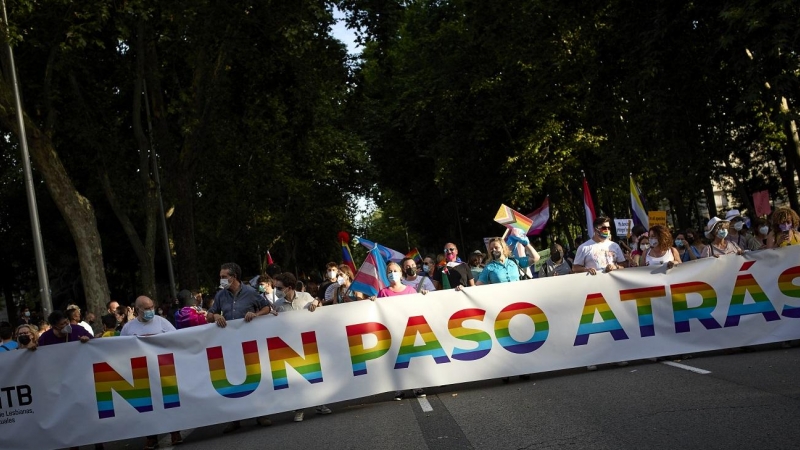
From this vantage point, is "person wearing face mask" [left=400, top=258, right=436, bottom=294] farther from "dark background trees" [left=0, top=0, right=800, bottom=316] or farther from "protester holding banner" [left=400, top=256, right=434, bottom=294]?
"dark background trees" [left=0, top=0, right=800, bottom=316]

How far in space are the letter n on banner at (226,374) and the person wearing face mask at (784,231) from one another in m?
6.41

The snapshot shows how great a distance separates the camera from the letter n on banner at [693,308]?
1302 centimetres

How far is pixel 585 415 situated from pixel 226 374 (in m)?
4.32

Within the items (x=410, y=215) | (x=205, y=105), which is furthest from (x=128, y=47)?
(x=410, y=215)

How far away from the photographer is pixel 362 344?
40.6ft

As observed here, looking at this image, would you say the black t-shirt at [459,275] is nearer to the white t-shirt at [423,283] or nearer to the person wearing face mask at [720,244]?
the white t-shirt at [423,283]

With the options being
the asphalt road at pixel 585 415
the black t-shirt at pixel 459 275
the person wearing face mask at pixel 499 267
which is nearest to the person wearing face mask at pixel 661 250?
the asphalt road at pixel 585 415

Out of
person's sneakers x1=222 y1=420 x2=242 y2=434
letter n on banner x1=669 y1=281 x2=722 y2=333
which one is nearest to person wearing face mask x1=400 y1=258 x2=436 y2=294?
person's sneakers x1=222 y1=420 x2=242 y2=434

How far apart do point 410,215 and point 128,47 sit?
30.8 m

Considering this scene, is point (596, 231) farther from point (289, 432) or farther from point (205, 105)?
point (205, 105)

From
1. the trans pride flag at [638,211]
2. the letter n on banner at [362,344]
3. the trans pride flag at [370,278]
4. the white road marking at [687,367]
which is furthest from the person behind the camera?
the trans pride flag at [638,211]

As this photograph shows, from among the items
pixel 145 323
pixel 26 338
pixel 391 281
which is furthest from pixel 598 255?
pixel 26 338

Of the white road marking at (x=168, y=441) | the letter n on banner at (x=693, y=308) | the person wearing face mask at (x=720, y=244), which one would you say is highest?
the person wearing face mask at (x=720, y=244)

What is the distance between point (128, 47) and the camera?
3058 cm
